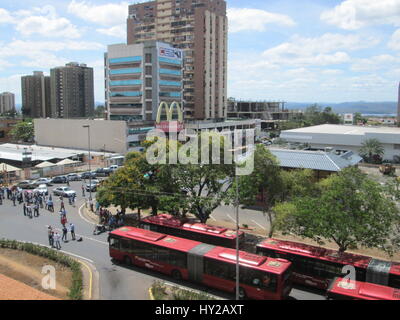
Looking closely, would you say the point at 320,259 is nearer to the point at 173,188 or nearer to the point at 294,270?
the point at 294,270

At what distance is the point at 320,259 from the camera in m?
17.8

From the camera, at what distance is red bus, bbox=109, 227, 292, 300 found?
1638cm

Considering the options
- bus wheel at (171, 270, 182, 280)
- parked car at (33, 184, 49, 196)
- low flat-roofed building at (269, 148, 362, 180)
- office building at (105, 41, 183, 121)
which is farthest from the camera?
office building at (105, 41, 183, 121)

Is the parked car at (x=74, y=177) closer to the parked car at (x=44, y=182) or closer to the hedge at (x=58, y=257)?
the parked car at (x=44, y=182)

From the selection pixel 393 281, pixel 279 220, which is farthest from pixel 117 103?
pixel 393 281

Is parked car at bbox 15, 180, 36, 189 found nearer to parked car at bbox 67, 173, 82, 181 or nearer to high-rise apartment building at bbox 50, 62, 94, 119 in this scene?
parked car at bbox 67, 173, 82, 181

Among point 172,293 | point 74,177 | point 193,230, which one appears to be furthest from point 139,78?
point 172,293

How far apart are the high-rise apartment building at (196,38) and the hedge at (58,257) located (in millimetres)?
66155

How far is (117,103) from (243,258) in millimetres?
59227

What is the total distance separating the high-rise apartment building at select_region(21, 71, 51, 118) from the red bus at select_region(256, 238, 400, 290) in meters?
146

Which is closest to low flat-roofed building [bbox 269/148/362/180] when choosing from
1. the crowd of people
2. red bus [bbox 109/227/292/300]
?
red bus [bbox 109/227/292/300]

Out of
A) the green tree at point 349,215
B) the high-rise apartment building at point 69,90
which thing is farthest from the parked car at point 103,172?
the high-rise apartment building at point 69,90

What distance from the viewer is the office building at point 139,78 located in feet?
226
